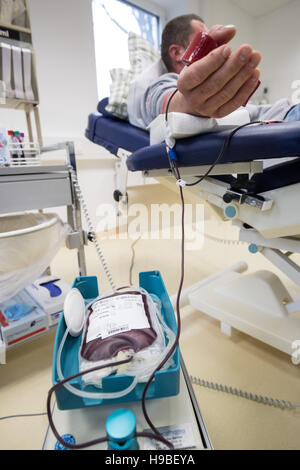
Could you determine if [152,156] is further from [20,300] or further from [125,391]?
[20,300]

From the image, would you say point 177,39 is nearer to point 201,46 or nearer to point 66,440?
point 201,46

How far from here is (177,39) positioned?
0.90 meters

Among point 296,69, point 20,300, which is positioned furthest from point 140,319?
point 296,69

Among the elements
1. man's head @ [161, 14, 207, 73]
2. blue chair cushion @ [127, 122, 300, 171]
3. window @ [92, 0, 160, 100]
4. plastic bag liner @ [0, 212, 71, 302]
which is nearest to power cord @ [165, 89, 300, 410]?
blue chair cushion @ [127, 122, 300, 171]

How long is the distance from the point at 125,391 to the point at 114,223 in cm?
187

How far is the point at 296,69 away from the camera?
248 cm

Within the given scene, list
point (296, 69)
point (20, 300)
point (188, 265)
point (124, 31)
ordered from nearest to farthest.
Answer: point (20, 300), point (188, 265), point (124, 31), point (296, 69)

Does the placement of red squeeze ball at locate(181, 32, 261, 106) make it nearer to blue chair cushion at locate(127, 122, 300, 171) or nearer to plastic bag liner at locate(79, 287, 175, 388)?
blue chair cushion at locate(127, 122, 300, 171)

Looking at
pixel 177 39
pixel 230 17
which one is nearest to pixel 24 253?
pixel 177 39

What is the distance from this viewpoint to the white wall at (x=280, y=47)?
7.91 ft

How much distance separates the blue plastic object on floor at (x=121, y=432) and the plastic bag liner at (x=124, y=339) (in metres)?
0.05

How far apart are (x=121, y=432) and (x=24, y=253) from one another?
1.54 ft

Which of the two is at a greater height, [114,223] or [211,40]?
[211,40]

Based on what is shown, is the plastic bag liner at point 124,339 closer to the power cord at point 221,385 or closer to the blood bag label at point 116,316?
the blood bag label at point 116,316
